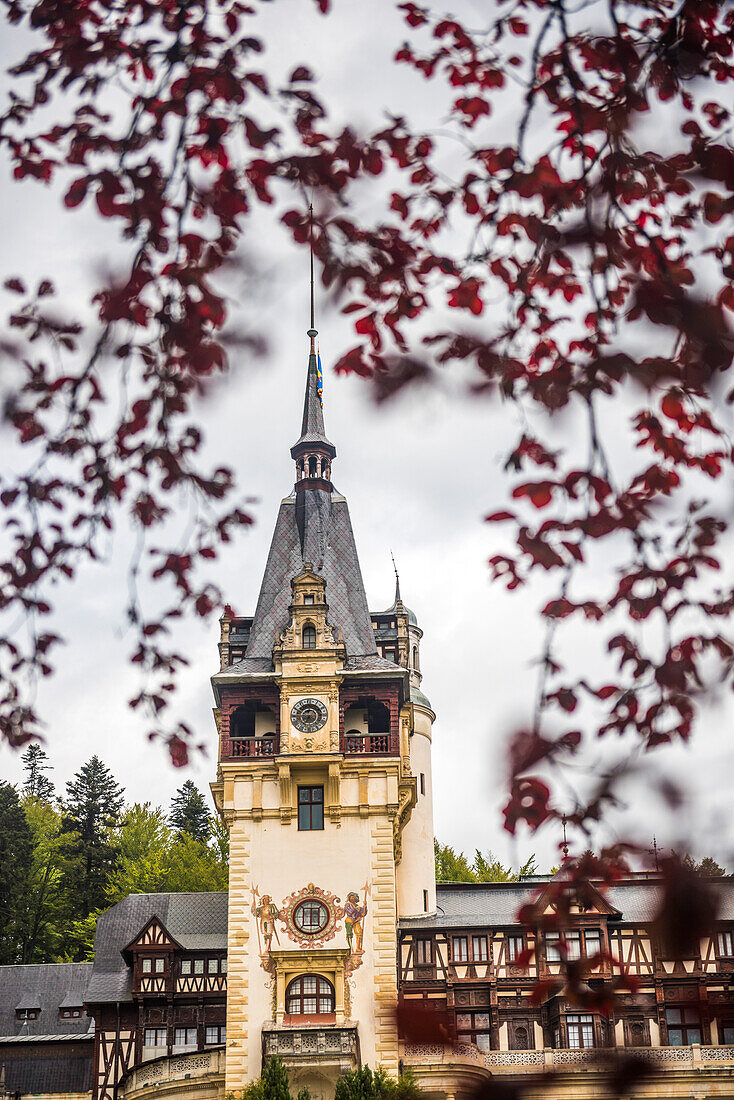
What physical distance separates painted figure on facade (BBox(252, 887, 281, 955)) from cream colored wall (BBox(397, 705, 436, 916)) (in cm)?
665

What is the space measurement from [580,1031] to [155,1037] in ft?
43.9

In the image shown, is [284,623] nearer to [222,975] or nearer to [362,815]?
[362,815]

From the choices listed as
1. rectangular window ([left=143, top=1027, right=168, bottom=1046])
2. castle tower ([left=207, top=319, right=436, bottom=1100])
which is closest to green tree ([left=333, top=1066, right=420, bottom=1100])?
castle tower ([left=207, top=319, right=436, bottom=1100])

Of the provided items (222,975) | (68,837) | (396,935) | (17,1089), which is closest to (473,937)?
(396,935)

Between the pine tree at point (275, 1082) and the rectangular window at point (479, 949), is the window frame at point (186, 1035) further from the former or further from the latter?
the rectangular window at point (479, 949)

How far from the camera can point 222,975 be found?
139 ft

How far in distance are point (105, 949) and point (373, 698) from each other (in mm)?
13364

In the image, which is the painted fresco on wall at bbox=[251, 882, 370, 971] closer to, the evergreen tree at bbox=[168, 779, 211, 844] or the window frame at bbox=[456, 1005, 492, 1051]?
the window frame at bbox=[456, 1005, 492, 1051]

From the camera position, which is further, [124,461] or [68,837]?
[68,837]

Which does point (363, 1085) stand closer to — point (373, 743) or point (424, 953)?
point (424, 953)

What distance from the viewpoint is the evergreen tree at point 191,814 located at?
252 ft

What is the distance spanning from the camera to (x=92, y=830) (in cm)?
7306

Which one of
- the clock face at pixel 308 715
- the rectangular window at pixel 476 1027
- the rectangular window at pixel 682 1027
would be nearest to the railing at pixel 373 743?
the clock face at pixel 308 715

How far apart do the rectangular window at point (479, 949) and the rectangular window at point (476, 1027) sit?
5.31ft
